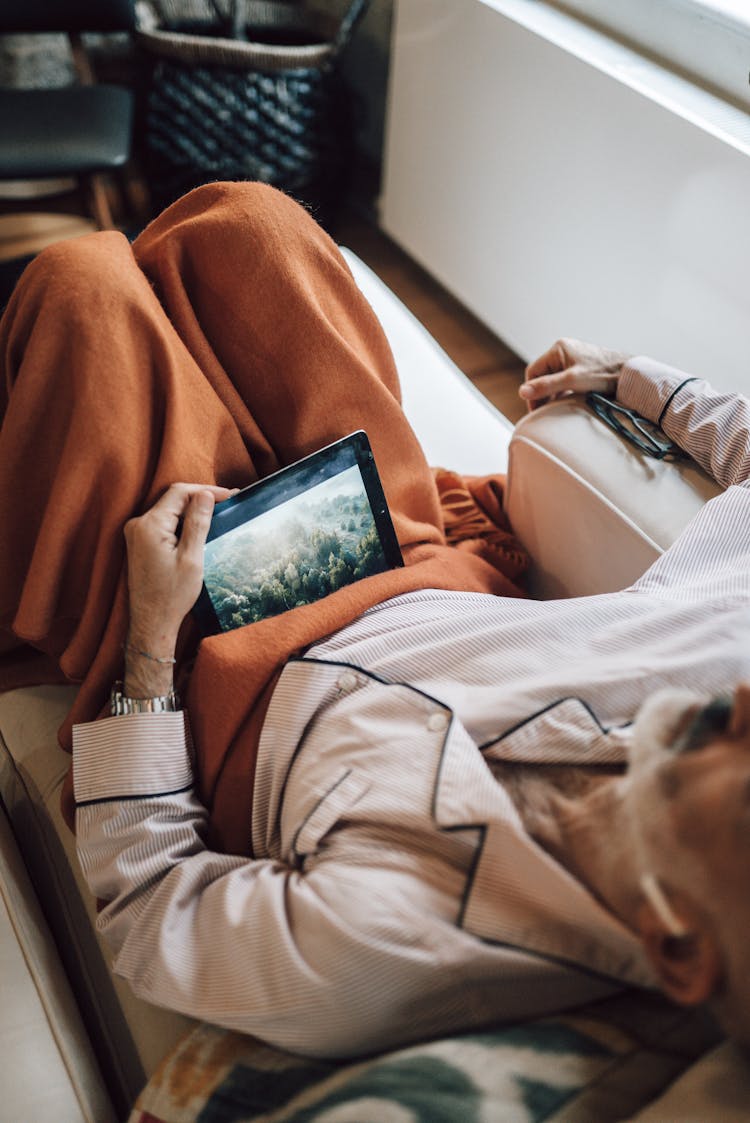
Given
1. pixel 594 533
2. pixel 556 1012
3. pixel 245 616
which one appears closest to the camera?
pixel 556 1012

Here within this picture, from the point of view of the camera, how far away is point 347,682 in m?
0.80

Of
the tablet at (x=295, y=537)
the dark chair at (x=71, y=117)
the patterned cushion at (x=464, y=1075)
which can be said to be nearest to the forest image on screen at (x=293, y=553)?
the tablet at (x=295, y=537)

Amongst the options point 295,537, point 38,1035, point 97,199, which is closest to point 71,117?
point 97,199

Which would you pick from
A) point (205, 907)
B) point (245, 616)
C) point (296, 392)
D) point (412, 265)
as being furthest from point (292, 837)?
point (412, 265)

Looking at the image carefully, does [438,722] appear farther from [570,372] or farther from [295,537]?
[570,372]

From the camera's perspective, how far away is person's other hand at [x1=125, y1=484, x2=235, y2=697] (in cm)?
77

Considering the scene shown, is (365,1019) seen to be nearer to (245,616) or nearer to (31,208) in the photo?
(245,616)

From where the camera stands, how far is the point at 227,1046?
636mm

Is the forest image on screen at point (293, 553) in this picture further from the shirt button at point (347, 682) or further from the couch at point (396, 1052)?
the couch at point (396, 1052)

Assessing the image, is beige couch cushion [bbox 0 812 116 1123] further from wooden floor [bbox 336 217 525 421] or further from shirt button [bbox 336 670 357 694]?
wooden floor [bbox 336 217 525 421]

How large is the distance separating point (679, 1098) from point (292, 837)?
343 mm

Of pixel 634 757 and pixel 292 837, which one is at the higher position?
pixel 634 757

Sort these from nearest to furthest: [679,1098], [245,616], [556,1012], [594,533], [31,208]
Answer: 1. [679,1098]
2. [556,1012]
3. [245,616]
4. [594,533]
5. [31,208]

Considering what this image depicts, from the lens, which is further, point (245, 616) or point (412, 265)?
point (412, 265)
